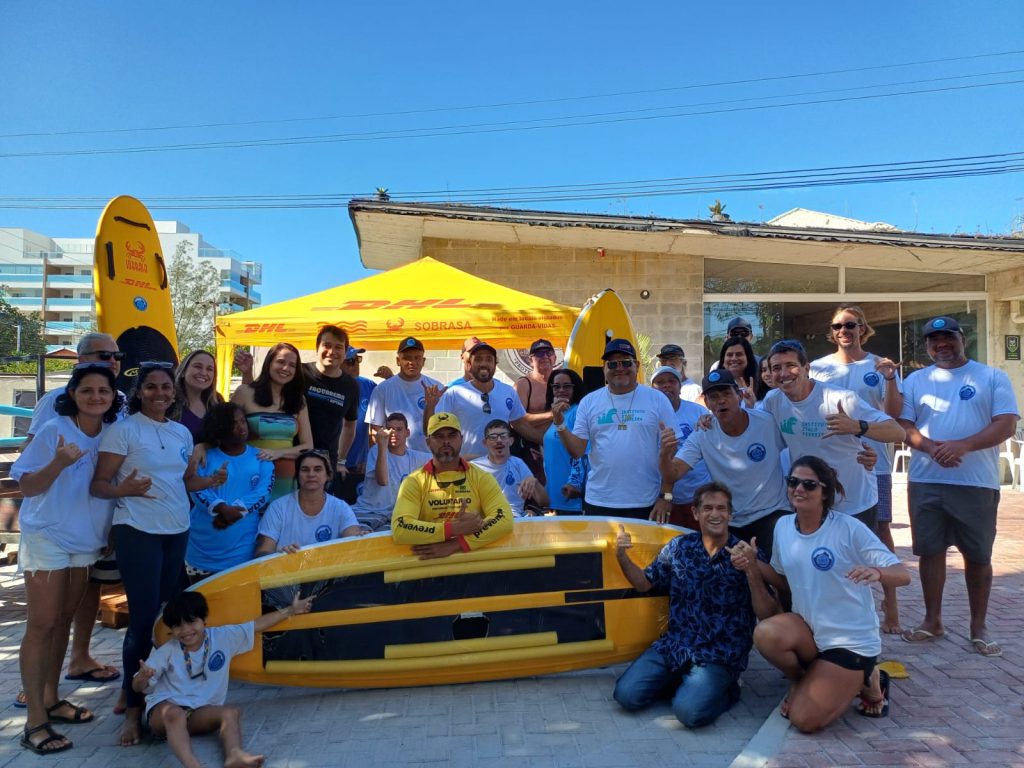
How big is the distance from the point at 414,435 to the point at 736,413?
2.61 m

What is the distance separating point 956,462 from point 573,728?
255 cm

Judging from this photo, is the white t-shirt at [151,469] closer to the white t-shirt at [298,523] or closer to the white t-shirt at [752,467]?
the white t-shirt at [298,523]

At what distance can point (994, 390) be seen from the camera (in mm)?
3982

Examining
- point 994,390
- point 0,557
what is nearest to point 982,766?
point 994,390

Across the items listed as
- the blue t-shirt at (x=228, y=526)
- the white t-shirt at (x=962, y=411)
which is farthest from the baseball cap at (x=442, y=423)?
the white t-shirt at (x=962, y=411)

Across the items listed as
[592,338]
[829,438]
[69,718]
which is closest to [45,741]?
[69,718]

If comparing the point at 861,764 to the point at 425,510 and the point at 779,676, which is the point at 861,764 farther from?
the point at 425,510

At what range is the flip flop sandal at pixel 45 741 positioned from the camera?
303cm

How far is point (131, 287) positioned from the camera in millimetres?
5516

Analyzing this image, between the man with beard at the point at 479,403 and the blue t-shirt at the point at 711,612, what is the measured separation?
2.03 m

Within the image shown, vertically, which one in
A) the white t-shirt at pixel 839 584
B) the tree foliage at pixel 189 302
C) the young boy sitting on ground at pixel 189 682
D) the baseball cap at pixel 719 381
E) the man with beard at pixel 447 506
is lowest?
the young boy sitting on ground at pixel 189 682

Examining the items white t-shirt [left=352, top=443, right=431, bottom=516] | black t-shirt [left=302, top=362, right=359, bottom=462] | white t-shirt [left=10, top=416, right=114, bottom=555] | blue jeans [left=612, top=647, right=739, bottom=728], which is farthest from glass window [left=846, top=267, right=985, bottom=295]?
white t-shirt [left=10, top=416, right=114, bottom=555]

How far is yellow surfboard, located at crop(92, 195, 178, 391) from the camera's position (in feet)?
17.2

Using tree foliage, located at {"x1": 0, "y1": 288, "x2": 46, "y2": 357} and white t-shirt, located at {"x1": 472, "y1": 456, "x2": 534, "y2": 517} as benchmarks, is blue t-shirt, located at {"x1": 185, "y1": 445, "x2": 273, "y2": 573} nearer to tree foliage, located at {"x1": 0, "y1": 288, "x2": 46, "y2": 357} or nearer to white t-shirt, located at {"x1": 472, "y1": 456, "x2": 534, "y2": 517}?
white t-shirt, located at {"x1": 472, "y1": 456, "x2": 534, "y2": 517}
